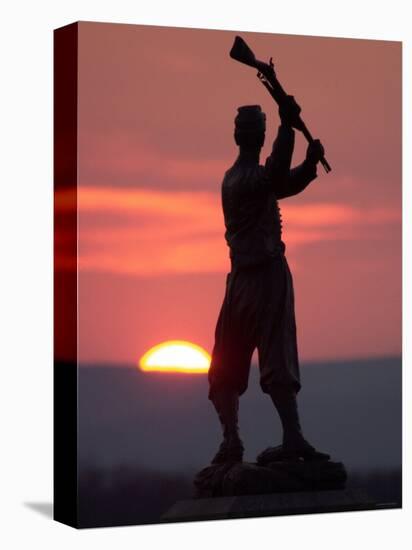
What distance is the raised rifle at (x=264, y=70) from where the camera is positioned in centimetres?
1408

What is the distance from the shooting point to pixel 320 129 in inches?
570

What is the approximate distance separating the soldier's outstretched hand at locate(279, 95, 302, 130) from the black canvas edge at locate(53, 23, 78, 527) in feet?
5.48

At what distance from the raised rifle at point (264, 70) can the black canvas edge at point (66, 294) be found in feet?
4.21

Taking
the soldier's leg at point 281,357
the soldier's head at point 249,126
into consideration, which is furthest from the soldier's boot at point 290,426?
the soldier's head at point 249,126

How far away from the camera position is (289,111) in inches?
560

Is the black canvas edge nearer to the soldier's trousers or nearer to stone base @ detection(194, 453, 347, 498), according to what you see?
stone base @ detection(194, 453, 347, 498)

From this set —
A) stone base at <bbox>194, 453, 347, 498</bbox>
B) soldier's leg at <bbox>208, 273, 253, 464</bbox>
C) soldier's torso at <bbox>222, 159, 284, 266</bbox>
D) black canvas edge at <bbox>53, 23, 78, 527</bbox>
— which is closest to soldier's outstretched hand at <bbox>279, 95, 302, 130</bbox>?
soldier's torso at <bbox>222, 159, 284, 266</bbox>

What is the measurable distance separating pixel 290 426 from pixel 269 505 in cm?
61

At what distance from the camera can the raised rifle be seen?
1408 cm

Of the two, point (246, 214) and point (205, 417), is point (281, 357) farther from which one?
point (246, 214)

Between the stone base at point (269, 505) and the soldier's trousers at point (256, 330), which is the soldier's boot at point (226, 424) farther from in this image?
the stone base at point (269, 505)

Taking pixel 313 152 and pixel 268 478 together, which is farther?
pixel 313 152

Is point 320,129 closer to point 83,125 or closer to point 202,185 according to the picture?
point 202,185

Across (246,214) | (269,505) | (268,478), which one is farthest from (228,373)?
(246,214)
